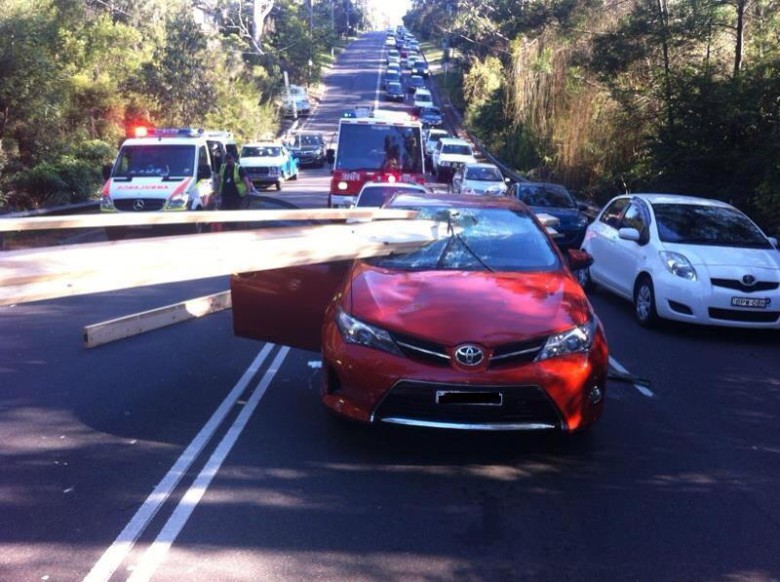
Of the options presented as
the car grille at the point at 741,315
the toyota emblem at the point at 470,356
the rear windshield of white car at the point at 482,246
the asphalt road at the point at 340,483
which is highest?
the rear windshield of white car at the point at 482,246

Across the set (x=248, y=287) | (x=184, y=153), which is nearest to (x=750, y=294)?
(x=248, y=287)

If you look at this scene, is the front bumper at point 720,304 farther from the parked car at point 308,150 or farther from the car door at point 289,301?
the parked car at point 308,150

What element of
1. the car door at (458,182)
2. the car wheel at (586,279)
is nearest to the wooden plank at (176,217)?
the car wheel at (586,279)

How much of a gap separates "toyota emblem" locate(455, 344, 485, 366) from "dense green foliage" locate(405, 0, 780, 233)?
11.4 meters

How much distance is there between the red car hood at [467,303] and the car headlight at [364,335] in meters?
0.05

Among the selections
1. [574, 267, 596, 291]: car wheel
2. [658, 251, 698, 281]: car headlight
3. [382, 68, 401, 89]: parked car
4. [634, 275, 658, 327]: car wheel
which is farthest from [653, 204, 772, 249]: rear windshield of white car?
[382, 68, 401, 89]: parked car

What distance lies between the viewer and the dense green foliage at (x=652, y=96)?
59.0 ft

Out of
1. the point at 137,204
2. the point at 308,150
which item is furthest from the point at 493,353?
the point at 308,150

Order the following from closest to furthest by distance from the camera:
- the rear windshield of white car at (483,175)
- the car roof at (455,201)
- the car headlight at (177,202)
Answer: the car roof at (455,201) < the car headlight at (177,202) < the rear windshield of white car at (483,175)

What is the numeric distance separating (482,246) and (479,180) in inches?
749

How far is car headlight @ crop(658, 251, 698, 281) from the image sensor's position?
1106cm

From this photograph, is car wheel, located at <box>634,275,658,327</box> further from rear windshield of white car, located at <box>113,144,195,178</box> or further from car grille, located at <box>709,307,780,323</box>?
rear windshield of white car, located at <box>113,144,195,178</box>

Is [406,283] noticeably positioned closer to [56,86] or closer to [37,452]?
[37,452]

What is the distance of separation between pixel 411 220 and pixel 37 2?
960 inches
